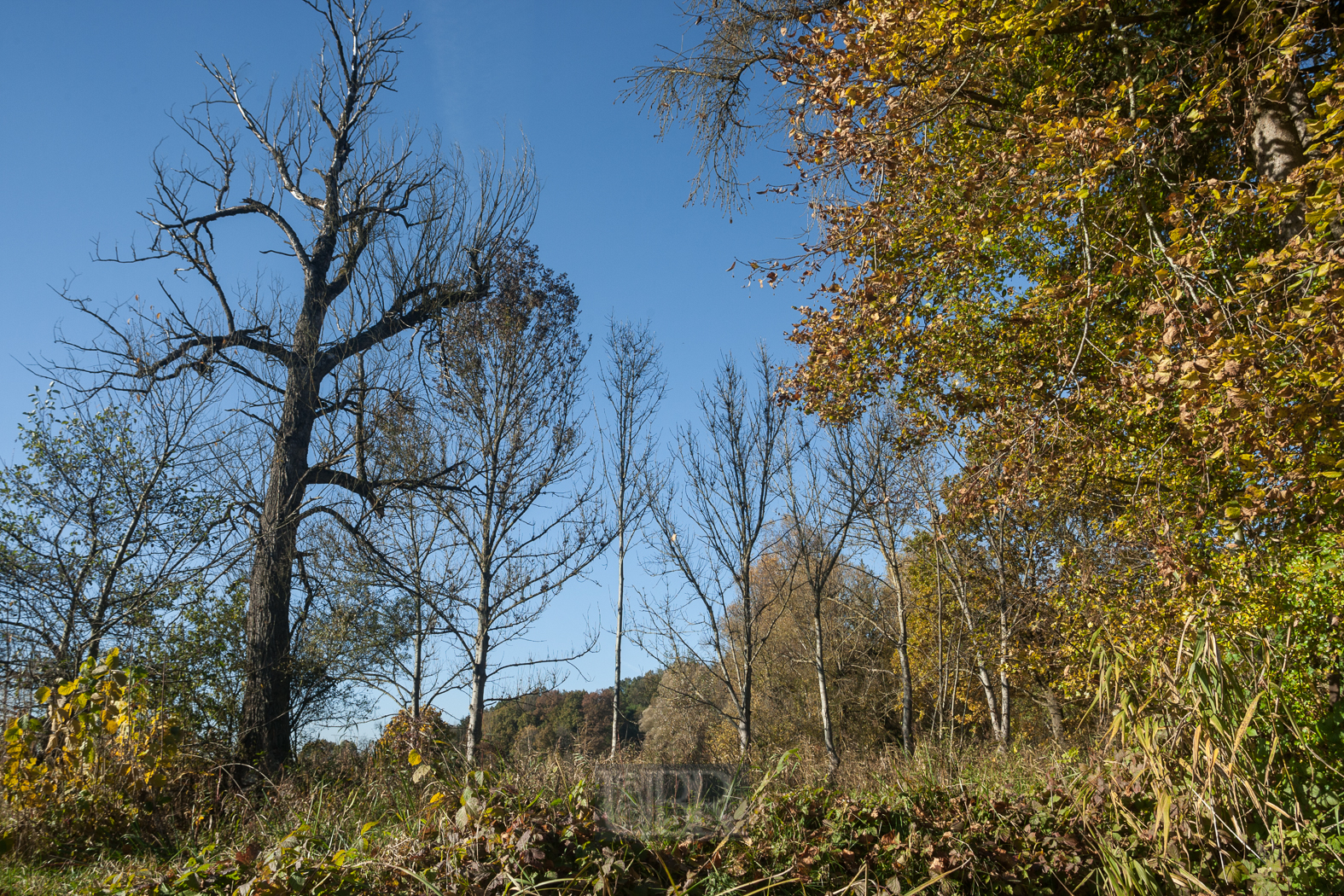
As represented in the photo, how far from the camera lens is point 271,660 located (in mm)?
9062

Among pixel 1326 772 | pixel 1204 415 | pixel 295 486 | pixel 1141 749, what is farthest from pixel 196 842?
pixel 1204 415

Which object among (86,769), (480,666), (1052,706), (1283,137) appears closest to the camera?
(86,769)

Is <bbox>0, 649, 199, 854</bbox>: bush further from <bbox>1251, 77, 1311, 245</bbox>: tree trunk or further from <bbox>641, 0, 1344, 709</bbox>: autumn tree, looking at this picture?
<bbox>1251, 77, 1311, 245</bbox>: tree trunk

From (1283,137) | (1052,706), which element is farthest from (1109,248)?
(1052,706)

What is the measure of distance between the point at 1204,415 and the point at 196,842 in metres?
7.62

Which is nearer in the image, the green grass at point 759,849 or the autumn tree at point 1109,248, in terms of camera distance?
the green grass at point 759,849

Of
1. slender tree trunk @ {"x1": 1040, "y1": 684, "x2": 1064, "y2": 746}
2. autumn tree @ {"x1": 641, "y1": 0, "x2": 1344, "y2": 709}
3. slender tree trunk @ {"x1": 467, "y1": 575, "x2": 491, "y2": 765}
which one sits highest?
autumn tree @ {"x1": 641, "y1": 0, "x2": 1344, "y2": 709}

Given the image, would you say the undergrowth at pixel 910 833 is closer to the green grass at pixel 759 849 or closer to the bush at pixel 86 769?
the green grass at pixel 759 849

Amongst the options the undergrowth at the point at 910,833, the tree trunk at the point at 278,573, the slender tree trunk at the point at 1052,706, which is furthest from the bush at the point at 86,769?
the slender tree trunk at the point at 1052,706

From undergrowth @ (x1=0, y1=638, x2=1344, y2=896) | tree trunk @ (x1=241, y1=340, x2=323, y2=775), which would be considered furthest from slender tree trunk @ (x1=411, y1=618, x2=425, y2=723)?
undergrowth @ (x1=0, y1=638, x2=1344, y2=896)

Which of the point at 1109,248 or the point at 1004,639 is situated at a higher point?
the point at 1109,248

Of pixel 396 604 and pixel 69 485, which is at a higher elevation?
pixel 69 485

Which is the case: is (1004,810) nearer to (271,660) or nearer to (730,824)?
(730,824)

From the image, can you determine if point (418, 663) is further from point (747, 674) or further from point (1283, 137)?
point (1283, 137)
